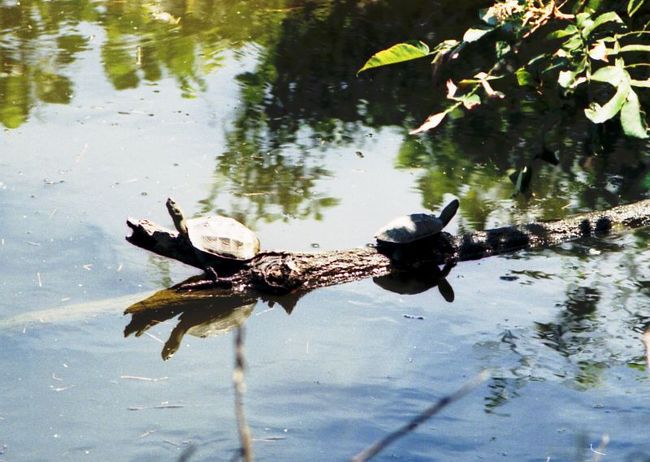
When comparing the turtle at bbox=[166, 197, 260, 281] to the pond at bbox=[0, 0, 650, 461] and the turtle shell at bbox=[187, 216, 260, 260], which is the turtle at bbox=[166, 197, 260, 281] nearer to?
the turtle shell at bbox=[187, 216, 260, 260]

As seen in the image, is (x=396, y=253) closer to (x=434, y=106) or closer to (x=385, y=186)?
(x=385, y=186)

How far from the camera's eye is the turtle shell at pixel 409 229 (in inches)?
193

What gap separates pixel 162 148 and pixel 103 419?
2904 mm

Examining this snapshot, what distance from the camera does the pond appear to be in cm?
379

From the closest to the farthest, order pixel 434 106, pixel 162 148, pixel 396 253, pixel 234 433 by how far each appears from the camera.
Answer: pixel 234 433, pixel 396 253, pixel 162 148, pixel 434 106

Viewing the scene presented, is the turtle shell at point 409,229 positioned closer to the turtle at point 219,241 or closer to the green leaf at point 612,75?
the turtle at point 219,241

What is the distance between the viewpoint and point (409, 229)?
490cm

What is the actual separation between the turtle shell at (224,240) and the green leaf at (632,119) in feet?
6.17

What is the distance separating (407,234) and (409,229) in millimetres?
28

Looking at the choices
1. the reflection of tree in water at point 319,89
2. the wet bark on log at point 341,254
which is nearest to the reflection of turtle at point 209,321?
the wet bark on log at point 341,254

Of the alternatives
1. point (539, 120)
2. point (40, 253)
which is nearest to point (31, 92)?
point (40, 253)

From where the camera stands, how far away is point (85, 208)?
5.63 meters

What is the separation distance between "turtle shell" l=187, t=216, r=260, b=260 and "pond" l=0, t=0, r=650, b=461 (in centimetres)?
23

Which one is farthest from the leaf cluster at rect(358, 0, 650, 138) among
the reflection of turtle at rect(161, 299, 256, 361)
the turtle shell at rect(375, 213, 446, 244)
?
the reflection of turtle at rect(161, 299, 256, 361)
